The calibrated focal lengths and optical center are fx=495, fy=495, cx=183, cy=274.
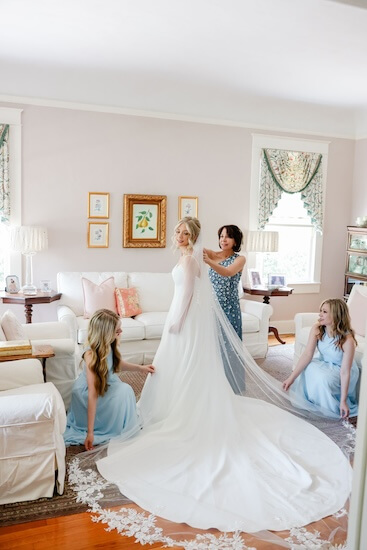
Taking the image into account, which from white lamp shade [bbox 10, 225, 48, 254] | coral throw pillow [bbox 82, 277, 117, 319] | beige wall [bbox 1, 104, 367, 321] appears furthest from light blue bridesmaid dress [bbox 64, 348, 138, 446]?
Answer: beige wall [bbox 1, 104, 367, 321]

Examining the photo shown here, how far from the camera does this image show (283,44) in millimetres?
4512

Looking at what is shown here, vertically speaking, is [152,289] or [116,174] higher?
[116,174]

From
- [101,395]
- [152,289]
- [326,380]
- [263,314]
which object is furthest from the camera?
[152,289]

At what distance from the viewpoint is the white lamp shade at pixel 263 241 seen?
6.61 metres

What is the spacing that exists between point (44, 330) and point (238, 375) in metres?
1.76

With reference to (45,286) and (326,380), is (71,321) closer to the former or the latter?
(45,286)

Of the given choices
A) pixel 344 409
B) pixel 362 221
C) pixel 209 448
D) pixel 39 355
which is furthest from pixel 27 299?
pixel 362 221

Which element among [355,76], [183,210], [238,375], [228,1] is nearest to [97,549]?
[238,375]

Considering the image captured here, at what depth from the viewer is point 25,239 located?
211 inches

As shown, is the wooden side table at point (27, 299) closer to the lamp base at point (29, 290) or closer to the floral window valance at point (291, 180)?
the lamp base at point (29, 290)

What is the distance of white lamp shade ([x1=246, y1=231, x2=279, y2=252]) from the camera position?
661cm

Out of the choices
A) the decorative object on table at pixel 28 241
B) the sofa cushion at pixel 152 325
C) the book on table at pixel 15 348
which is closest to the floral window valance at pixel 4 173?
the decorative object on table at pixel 28 241

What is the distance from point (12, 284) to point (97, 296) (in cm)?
98

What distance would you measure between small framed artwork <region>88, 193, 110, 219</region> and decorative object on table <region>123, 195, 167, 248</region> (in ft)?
0.77
